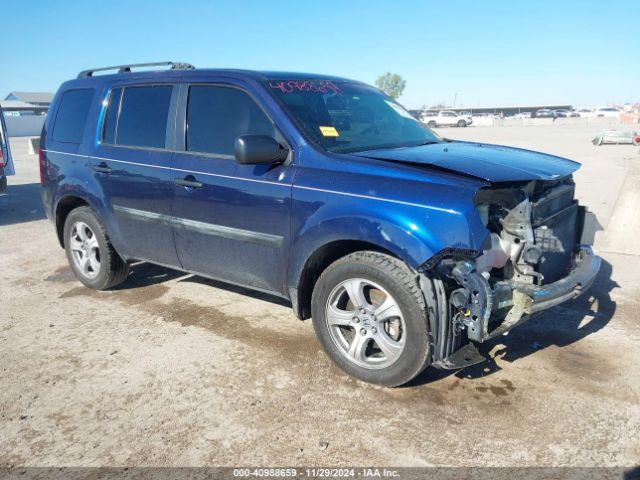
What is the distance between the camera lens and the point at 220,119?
12.7 feet

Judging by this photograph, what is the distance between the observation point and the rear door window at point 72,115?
4938 millimetres

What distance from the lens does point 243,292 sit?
505 cm

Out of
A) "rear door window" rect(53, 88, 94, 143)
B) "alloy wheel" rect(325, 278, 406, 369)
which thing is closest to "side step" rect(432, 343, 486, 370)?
"alloy wheel" rect(325, 278, 406, 369)

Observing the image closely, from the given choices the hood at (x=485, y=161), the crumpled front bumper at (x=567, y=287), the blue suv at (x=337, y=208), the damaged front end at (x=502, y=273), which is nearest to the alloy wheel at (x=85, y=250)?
the blue suv at (x=337, y=208)

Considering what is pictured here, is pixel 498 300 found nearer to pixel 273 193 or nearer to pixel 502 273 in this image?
pixel 502 273

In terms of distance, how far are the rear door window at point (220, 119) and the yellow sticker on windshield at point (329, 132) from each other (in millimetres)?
355

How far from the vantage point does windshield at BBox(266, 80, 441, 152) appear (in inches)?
141

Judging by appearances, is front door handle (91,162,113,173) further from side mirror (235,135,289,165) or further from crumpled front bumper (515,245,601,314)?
crumpled front bumper (515,245,601,314)

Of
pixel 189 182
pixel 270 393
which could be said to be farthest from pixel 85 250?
pixel 270 393

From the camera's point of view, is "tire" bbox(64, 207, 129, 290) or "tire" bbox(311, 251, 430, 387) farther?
"tire" bbox(64, 207, 129, 290)

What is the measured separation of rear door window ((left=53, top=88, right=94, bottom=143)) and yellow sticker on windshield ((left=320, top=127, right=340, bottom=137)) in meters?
2.64

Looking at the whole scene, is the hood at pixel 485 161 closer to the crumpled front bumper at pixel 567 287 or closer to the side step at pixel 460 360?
the crumpled front bumper at pixel 567 287

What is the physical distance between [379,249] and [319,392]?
A: 38.7 inches

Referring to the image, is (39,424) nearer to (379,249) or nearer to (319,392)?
(319,392)
